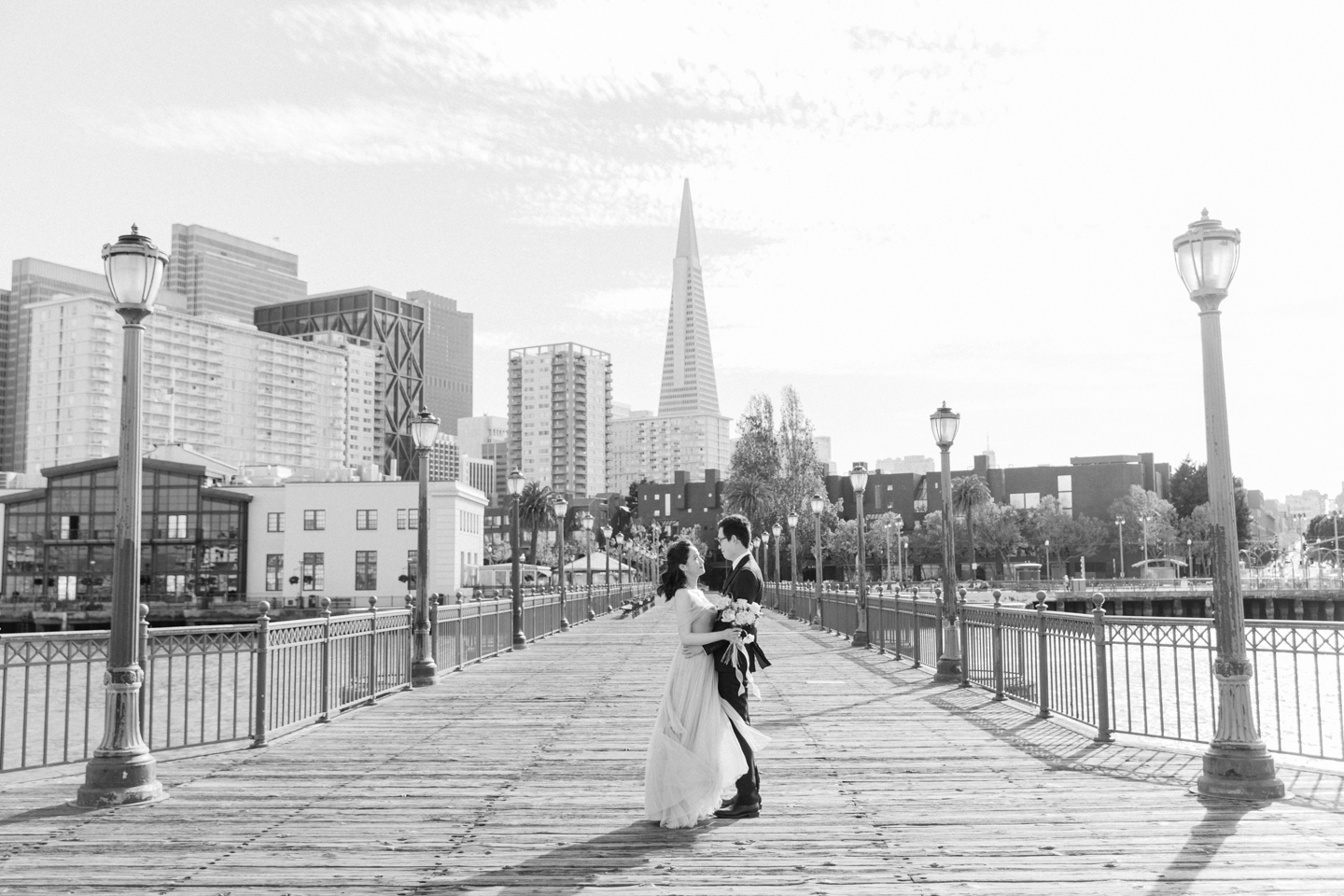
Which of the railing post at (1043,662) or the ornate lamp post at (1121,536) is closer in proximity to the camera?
the railing post at (1043,662)

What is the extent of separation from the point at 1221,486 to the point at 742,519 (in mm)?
4236

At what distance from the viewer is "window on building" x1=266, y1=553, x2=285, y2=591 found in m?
76.0

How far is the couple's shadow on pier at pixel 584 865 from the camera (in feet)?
19.0

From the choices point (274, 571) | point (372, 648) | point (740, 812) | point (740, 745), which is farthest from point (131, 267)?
point (274, 571)

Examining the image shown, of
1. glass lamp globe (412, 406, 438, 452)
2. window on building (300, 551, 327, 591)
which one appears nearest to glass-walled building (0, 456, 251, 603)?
window on building (300, 551, 327, 591)

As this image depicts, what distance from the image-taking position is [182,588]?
7569cm

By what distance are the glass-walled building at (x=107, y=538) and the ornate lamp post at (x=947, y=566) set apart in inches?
2650

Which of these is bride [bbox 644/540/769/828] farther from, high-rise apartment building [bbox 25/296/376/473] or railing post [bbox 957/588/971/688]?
high-rise apartment building [bbox 25/296/376/473]

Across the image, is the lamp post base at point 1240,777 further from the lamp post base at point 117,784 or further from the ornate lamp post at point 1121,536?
the ornate lamp post at point 1121,536

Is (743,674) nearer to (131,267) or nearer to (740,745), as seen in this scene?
(740,745)

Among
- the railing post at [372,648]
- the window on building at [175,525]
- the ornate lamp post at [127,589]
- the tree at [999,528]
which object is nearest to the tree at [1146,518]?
the tree at [999,528]

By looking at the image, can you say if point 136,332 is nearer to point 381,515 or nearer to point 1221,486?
point 1221,486

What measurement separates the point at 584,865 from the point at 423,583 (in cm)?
1197

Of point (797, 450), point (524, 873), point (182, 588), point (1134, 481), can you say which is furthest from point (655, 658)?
point (1134, 481)
